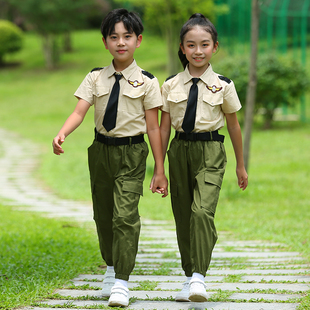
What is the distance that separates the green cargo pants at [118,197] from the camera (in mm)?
3045

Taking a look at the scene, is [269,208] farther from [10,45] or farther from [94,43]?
[94,43]

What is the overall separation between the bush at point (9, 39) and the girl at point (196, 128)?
2719 centimetres

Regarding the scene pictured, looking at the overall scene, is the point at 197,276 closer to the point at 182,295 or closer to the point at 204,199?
the point at 182,295

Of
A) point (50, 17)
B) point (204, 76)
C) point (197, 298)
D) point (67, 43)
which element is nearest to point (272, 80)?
point (204, 76)

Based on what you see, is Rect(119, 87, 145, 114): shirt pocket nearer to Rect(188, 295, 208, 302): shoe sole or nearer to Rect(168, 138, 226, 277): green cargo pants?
Rect(168, 138, 226, 277): green cargo pants

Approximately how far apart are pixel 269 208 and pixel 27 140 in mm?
8636

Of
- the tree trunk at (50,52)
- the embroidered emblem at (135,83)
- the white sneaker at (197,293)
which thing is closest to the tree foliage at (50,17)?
the tree trunk at (50,52)

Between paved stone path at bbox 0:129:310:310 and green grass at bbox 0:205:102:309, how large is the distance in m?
0.14

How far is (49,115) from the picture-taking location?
1867 cm

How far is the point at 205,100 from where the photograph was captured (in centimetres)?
309

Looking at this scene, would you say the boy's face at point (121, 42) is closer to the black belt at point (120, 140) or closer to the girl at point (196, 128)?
the girl at point (196, 128)

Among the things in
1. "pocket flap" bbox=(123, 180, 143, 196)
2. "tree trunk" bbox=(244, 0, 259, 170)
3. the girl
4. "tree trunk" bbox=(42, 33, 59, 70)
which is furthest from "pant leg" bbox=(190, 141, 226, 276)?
"tree trunk" bbox=(42, 33, 59, 70)

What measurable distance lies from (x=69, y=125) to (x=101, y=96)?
0.28 m

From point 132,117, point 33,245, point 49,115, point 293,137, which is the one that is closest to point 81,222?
point 33,245
